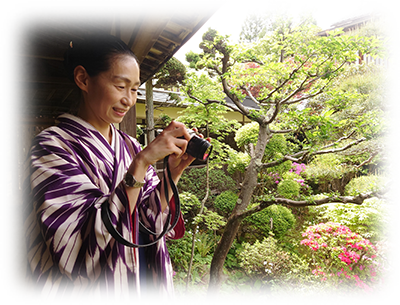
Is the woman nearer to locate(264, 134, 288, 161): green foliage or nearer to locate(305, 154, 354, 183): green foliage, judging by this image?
locate(264, 134, 288, 161): green foliage

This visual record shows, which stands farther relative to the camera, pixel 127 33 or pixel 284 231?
pixel 284 231

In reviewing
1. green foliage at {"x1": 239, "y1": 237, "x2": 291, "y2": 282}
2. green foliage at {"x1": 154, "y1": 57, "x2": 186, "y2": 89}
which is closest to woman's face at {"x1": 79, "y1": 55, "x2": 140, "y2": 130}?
green foliage at {"x1": 154, "y1": 57, "x2": 186, "y2": 89}

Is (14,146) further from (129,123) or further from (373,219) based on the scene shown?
(373,219)

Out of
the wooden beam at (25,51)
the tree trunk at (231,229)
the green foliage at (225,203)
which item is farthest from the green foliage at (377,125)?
the wooden beam at (25,51)

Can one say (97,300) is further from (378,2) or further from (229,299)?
(378,2)

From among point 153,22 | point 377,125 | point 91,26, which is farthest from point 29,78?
point 377,125

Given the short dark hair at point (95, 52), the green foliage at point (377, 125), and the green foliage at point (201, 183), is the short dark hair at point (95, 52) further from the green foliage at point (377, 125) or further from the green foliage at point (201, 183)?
the green foliage at point (201, 183)

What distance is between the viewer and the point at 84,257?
87cm

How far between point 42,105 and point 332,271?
8.87 meters

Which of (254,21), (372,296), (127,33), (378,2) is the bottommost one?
(372,296)

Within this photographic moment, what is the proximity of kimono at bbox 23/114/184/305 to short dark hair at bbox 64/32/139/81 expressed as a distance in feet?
1.07

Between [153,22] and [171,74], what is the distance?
4.65 metres

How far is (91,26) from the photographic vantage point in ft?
10.3

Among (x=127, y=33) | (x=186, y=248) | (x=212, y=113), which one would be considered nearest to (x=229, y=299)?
(x=186, y=248)
